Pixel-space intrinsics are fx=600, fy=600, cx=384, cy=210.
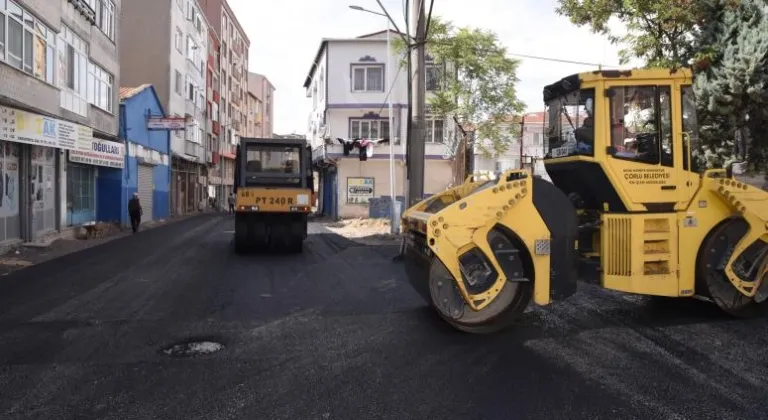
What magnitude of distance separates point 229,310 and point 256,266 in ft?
16.2

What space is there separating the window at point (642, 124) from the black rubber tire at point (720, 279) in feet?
3.52

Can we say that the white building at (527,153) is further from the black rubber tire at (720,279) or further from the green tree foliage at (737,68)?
the green tree foliage at (737,68)

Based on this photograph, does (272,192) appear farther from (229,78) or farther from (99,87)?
(229,78)

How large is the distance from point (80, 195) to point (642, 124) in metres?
21.1

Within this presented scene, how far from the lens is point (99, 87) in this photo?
2197cm

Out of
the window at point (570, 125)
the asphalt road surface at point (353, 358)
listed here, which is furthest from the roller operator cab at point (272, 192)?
the window at point (570, 125)

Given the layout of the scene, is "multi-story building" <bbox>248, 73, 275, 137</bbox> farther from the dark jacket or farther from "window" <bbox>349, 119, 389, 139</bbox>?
the dark jacket

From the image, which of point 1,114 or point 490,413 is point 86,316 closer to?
point 490,413

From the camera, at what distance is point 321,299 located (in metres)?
8.87

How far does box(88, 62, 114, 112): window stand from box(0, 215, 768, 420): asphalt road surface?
43.4 feet

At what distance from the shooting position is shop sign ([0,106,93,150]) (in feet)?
46.5

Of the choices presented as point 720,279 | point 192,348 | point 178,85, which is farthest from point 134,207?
point 720,279

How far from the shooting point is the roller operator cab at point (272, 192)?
1494cm

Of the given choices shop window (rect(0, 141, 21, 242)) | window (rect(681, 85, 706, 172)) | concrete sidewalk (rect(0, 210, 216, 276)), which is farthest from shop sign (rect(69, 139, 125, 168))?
window (rect(681, 85, 706, 172))
